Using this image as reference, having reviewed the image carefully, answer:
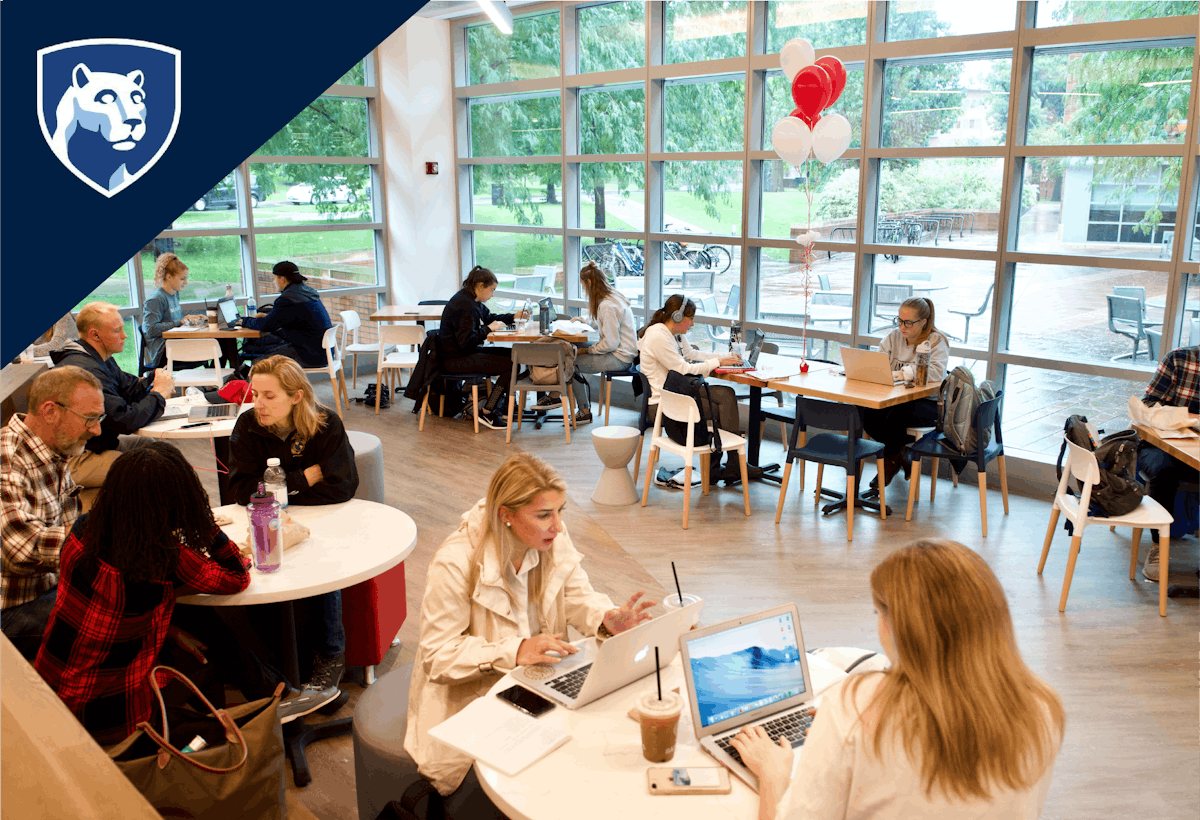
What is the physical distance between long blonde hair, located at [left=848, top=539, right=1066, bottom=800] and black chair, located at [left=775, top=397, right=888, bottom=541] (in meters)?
3.72

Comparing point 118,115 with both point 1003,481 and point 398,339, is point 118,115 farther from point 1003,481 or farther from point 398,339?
point 398,339

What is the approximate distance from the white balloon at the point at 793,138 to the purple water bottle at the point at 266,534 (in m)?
4.07

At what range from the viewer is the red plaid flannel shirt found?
2.48 metres

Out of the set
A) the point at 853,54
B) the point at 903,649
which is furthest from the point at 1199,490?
the point at 903,649

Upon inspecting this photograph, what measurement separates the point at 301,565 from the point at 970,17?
5.36m

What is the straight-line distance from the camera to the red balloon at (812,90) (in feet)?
18.9

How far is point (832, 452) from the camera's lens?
534 cm

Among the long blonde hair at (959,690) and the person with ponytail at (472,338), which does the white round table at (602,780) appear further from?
the person with ponytail at (472,338)

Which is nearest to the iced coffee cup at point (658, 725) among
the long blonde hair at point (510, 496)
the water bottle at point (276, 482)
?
the long blonde hair at point (510, 496)

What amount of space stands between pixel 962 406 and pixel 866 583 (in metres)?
1.33

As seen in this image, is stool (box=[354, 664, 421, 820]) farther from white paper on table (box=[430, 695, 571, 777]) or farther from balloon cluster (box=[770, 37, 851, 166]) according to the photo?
balloon cluster (box=[770, 37, 851, 166])

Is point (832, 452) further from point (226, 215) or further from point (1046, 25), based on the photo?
point (226, 215)

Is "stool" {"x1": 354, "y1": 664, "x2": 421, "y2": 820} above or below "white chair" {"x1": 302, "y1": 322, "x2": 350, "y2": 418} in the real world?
below

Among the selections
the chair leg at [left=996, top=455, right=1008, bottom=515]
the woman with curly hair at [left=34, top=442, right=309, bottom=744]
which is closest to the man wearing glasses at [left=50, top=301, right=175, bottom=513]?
the woman with curly hair at [left=34, top=442, right=309, bottom=744]
